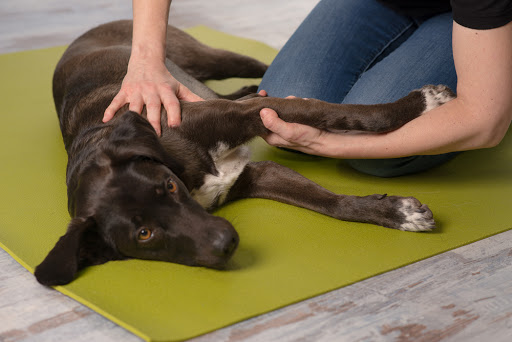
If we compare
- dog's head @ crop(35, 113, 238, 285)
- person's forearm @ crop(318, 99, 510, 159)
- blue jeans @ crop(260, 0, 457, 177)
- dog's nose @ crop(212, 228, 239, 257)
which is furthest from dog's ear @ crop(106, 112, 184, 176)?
blue jeans @ crop(260, 0, 457, 177)

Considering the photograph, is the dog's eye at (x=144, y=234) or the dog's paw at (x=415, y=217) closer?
the dog's eye at (x=144, y=234)

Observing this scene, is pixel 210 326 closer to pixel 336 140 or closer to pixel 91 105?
pixel 336 140

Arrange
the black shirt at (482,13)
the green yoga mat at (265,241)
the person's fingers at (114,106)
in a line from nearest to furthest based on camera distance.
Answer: the green yoga mat at (265,241), the black shirt at (482,13), the person's fingers at (114,106)

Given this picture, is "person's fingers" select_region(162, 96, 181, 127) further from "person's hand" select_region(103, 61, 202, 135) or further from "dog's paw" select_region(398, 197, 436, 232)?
"dog's paw" select_region(398, 197, 436, 232)

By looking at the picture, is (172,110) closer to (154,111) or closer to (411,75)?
(154,111)

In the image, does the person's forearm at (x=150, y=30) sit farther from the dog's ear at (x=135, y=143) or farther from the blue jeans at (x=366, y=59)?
the blue jeans at (x=366, y=59)

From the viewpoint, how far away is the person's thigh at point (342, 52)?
3.57 m

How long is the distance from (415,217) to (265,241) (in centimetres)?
66

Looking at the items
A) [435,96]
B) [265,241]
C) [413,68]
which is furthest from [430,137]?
[265,241]

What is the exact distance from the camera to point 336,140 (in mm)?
2801

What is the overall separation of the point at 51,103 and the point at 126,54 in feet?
4.16

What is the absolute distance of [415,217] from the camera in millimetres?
2525

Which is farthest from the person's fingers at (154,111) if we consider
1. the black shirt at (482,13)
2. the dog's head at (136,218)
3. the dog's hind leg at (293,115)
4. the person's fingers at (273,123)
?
the black shirt at (482,13)

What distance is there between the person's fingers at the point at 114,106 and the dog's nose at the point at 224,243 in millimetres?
925
